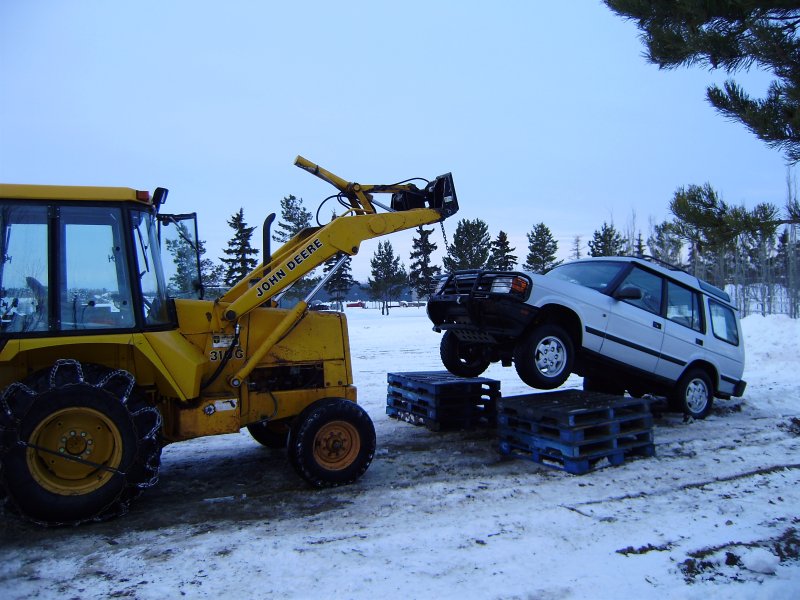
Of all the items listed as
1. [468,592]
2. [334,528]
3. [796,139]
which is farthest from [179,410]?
[796,139]

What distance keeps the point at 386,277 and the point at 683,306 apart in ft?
183

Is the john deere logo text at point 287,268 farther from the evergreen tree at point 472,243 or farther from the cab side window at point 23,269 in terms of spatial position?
the evergreen tree at point 472,243

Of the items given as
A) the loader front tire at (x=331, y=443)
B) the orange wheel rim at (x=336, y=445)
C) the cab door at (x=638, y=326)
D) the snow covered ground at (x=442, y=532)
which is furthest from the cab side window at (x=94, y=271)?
the cab door at (x=638, y=326)

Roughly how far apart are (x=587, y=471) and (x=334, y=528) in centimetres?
290

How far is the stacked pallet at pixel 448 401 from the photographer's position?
26.1 ft

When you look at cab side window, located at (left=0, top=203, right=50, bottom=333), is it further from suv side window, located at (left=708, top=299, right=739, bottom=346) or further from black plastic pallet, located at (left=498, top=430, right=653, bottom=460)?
suv side window, located at (left=708, top=299, right=739, bottom=346)

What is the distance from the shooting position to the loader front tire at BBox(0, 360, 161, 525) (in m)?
4.47

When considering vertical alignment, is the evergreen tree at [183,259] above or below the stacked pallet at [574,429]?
above

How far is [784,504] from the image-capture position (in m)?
5.27

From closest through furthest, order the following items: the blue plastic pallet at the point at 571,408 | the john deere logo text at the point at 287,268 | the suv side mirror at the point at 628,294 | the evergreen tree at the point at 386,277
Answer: the john deere logo text at the point at 287,268, the blue plastic pallet at the point at 571,408, the suv side mirror at the point at 628,294, the evergreen tree at the point at 386,277

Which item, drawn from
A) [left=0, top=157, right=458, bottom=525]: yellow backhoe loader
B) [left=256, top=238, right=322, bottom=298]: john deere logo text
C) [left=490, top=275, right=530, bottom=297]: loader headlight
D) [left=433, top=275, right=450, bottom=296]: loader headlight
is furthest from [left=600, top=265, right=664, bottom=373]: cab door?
[left=256, top=238, right=322, bottom=298]: john deere logo text

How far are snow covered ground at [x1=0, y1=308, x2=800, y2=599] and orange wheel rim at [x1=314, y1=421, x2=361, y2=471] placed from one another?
0.29 m

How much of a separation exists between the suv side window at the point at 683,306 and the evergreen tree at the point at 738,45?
4136 mm

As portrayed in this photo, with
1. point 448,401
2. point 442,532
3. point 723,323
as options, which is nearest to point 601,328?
point 448,401
